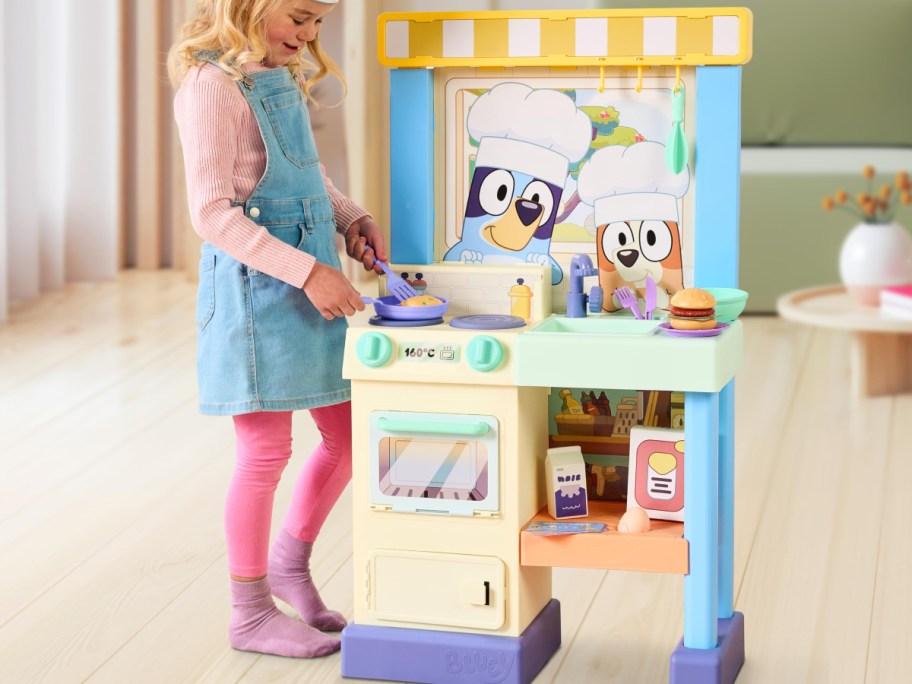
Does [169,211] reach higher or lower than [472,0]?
lower

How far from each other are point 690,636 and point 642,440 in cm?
20

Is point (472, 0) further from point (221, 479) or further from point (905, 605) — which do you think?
point (905, 605)

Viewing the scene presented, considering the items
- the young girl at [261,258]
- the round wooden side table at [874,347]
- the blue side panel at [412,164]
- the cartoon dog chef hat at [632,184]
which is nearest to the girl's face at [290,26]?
the young girl at [261,258]

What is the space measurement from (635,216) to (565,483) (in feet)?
0.94

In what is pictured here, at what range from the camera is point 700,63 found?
4.34 ft

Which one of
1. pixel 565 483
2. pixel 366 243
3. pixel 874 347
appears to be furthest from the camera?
pixel 874 347

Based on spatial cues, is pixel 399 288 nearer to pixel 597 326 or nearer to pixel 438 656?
pixel 597 326

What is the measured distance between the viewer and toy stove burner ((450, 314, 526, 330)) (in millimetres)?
1316

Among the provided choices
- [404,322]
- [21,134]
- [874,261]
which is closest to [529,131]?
[404,322]

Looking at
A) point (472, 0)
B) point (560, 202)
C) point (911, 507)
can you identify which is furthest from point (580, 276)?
point (472, 0)

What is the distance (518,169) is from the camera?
1411 millimetres

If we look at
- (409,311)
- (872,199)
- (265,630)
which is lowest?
(265,630)

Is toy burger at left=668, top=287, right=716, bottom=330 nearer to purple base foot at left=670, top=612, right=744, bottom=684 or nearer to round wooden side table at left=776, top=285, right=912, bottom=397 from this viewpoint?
purple base foot at left=670, top=612, right=744, bottom=684

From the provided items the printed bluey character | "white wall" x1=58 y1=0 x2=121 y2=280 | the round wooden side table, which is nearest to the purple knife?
the printed bluey character
